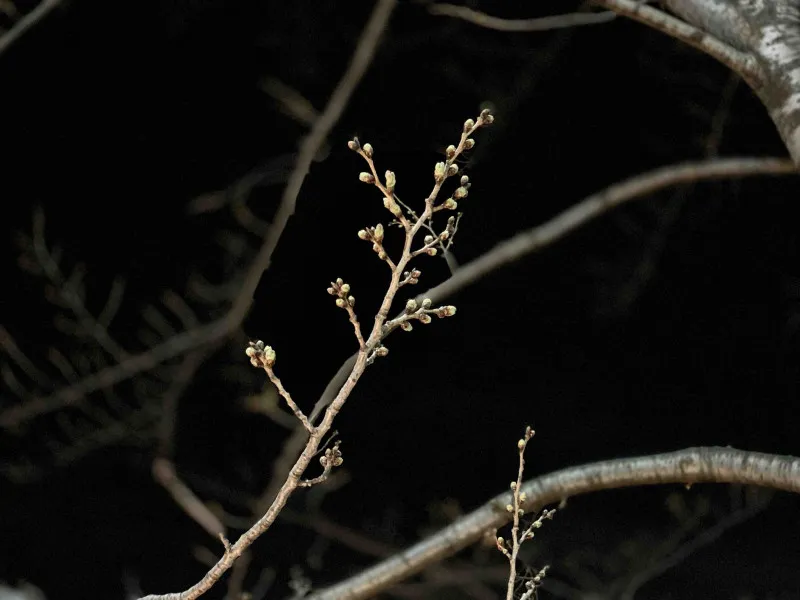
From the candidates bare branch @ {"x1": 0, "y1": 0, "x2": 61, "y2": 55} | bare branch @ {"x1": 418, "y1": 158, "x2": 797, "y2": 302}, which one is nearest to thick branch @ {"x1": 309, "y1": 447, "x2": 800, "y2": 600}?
bare branch @ {"x1": 418, "y1": 158, "x2": 797, "y2": 302}

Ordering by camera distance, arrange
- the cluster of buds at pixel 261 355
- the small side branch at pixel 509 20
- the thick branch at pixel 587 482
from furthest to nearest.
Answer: the small side branch at pixel 509 20 → the thick branch at pixel 587 482 → the cluster of buds at pixel 261 355

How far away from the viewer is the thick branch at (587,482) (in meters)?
1.64

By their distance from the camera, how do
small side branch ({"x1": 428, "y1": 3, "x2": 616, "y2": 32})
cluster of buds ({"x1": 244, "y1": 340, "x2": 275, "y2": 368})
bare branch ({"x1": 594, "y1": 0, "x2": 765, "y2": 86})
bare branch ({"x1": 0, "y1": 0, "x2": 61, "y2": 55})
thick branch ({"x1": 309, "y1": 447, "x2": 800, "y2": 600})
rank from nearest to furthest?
cluster of buds ({"x1": 244, "y1": 340, "x2": 275, "y2": 368}) → thick branch ({"x1": 309, "y1": 447, "x2": 800, "y2": 600}) → bare branch ({"x1": 594, "y1": 0, "x2": 765, "y2": 86}) → bare branch ({"x1": 0, "y1": 0, "x2": 61, "y2": 55}) → small side branch ({"x1": 428, "y1": 3, "x2": 616, "y2": 32})

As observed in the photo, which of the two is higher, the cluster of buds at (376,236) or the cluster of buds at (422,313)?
the cluster of buds at (376,236)

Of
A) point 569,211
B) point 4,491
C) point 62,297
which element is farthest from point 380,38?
point 4,491

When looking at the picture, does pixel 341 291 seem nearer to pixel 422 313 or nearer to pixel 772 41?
pixel 422 313

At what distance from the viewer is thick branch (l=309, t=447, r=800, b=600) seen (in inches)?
64.4

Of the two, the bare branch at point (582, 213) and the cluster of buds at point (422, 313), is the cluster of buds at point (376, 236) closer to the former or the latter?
the cluster of buds at point (422, 313)

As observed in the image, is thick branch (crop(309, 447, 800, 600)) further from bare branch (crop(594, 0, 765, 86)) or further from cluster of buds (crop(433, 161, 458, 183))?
cluster of buds (crop(433, 161, 458, 183))

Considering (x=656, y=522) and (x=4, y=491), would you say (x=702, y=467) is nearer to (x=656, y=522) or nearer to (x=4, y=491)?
(x=656, y=522)

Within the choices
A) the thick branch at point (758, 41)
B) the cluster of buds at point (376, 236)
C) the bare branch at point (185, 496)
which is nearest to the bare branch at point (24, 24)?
the bare branch at point (185, 496)

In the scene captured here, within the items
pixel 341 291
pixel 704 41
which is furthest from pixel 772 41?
pixel 341 291

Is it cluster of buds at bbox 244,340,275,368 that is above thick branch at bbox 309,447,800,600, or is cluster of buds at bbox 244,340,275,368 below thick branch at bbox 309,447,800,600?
below

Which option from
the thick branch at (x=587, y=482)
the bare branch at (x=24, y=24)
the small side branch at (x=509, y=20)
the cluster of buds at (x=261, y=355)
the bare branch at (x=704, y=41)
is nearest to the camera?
the cluster of buds at (x=261, y=355)
